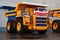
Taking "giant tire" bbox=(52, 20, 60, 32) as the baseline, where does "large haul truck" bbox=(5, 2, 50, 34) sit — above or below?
above

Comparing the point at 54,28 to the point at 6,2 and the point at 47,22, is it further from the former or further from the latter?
the point at 6,2

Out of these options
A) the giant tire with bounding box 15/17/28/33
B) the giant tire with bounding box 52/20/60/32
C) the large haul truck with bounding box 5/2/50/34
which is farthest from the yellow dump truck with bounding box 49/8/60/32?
the giant tire with bounding box 15/17/28/33

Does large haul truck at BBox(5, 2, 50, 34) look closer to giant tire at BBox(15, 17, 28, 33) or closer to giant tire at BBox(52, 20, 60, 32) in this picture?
giant tire at BBox(15, 17, 28, 33)

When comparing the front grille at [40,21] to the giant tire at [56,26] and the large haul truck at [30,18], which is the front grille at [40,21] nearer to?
the large haul truck at [30,18]

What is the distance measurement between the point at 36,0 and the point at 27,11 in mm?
10059

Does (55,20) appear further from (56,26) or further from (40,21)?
(40,21)

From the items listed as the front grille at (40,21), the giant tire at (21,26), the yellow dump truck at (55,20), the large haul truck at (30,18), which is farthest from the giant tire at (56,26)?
Answer: the giant tire at (21,26)

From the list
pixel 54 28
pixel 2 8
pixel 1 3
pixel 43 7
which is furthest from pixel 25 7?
pixel 1 3

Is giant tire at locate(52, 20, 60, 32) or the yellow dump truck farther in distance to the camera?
the yellow dump truck

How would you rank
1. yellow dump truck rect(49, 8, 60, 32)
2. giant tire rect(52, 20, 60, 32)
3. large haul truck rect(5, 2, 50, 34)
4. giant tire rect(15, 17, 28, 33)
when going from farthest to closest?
yellow dump truck rect(49, 8, 60, 32) → giant tire rect(52, 20, 60, 32) → giant tire rect(15, 17, 28, 33) → large haul truck rect(5, 2, 50, 34)

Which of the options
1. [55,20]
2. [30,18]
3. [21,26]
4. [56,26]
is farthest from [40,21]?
[55,20]

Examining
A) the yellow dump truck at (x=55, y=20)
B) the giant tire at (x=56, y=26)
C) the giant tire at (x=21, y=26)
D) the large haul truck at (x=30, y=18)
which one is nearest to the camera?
the large haul truck at (x=30, y=18)

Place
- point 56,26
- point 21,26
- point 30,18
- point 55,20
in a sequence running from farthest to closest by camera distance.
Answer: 1. point 55,20
2. point 56,26
3. point 21,26
4. point 30,18

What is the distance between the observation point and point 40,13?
1592cm
